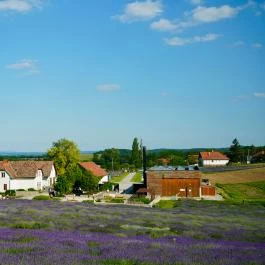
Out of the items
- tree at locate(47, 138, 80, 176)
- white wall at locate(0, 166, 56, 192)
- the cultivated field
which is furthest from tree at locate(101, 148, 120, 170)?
white wall at locate(0, 166, 56, 192)

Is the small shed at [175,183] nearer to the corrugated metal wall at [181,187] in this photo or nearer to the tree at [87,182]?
the corrugated metal wall at [181,187]

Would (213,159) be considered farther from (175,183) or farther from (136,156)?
(175,183)

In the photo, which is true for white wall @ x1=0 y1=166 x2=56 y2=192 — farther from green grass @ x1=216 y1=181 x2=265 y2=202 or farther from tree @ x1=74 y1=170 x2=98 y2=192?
green grass @ x1=216 y1=181 x2=265 y2=202

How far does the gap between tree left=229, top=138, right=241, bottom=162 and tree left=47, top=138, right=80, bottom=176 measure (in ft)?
266

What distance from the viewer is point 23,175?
74750 mm

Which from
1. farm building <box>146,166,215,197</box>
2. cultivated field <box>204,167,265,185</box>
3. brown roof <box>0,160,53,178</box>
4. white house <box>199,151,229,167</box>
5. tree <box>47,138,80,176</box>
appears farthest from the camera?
white house <box>199,151,229,167</box>

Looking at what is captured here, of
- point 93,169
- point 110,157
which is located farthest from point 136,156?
point 93,169

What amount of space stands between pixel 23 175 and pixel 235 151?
98.8 m

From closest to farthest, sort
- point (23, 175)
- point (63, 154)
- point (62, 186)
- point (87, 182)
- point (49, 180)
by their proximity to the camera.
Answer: point (62, 186), point (87, 182), point (23, 175), point (49, 180), point (63, 154)

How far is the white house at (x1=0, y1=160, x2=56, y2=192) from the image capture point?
73.6 meters

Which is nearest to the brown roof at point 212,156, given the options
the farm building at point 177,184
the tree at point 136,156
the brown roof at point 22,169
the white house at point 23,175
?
the tree at point 136,156

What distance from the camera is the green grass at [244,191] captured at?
64500 millimetres

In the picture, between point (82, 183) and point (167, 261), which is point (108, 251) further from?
point (82, 183)

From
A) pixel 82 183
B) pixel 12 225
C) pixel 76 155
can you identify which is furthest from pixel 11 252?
pixel 76 155
